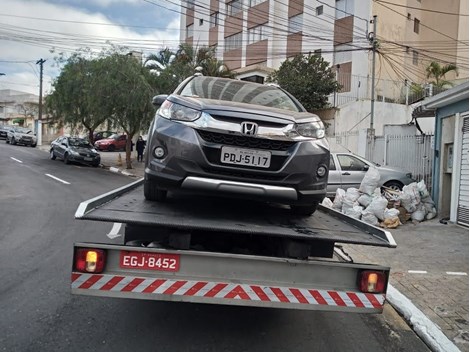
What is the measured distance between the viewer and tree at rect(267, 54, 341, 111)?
2236cm

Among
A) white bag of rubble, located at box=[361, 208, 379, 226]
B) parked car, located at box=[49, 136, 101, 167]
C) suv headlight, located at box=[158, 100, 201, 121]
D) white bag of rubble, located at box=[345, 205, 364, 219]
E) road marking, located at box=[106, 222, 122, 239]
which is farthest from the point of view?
parked car, located at box=[49, 136, 101, 167]

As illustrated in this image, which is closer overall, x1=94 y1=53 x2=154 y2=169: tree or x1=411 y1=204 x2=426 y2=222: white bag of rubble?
x1=411 y1=204 x2=426 y2=222: white bag of rubble

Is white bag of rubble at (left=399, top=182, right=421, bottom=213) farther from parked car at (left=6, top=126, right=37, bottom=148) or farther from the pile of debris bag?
parked car at (left=6, top=126, right=37, bottom=148)

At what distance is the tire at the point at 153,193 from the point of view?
3896 millimetres

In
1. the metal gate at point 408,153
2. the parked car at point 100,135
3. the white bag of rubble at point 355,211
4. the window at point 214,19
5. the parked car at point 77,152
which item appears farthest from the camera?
the window at point 214,19

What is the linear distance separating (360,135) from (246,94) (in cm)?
1227

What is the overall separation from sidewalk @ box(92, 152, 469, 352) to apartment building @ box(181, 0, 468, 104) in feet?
53.6

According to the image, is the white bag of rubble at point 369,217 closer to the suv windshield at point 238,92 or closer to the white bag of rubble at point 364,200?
the white bag of rubble at point 364,200

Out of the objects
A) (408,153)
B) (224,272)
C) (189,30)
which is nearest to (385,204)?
(408,153)

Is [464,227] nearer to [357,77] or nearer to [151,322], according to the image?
[151,322]

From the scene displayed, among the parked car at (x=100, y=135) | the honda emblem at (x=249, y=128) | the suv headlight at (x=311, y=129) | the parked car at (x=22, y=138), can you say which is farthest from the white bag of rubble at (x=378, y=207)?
the parked car at (x=22, y=138)

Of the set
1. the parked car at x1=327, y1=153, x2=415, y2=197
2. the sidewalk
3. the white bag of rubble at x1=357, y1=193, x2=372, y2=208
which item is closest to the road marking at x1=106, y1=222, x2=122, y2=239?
the sidewalk

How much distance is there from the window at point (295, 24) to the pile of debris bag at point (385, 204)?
23.3 meters

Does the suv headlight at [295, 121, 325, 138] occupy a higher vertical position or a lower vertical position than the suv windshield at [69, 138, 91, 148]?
lower
